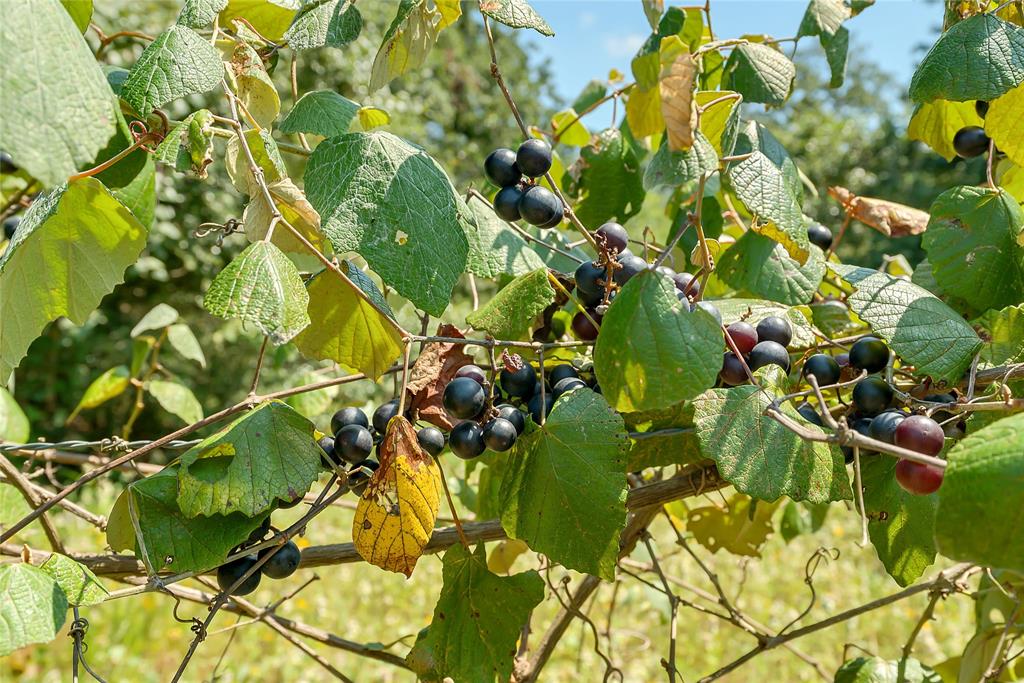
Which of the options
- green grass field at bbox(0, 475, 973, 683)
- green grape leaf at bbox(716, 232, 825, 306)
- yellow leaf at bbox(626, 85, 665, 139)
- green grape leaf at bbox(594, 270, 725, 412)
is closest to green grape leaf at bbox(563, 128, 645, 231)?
yellow leaf at bbox(626, 85, 665, 139)

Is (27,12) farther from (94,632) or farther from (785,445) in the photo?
(94,632)

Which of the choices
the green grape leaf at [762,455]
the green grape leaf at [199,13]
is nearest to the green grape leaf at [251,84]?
the green grape leaf at [199,13]

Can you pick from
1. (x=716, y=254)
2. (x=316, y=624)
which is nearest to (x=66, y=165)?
(x=716, y=254)

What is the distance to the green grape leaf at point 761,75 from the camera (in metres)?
1.13

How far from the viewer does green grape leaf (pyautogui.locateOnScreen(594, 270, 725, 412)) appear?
66cm

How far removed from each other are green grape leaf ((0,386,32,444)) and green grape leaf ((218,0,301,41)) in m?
0.72

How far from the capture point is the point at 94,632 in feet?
10.3

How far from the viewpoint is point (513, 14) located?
0.80 meters

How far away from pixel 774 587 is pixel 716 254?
3.14 meters

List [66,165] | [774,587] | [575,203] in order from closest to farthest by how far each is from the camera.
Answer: [66,165] → [575,203] → [774,587]

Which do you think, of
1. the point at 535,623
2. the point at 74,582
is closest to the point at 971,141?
the point at 74,582

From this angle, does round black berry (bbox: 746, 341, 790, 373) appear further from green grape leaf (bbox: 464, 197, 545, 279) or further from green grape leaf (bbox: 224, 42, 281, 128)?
green grape leaf (bbox: 224, 42, 281, 128)

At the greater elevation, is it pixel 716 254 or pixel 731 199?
pixel 731 199

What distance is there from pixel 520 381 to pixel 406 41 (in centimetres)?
39
